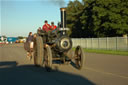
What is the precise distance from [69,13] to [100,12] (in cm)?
2030

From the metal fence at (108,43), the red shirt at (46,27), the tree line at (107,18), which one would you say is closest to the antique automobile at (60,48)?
the red shirt at (46,27)

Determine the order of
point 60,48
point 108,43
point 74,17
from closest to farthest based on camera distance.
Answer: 1. point 60,48
2. point 108,43
3. point 74,17

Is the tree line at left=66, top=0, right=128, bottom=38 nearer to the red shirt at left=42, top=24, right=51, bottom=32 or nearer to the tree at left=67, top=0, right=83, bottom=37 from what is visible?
the tree at left=67, top=0, right=83, bottom=37

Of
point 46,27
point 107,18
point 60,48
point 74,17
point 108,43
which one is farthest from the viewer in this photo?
point 74,17

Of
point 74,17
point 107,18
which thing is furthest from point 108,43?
point 74,17

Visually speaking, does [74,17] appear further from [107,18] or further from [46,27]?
[46,27]

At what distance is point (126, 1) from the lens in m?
31.6

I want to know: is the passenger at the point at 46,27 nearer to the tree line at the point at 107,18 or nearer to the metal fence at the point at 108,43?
the metal fence at the point at 108,43

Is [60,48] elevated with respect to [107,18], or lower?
lower

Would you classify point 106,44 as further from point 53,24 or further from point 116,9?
point 53,24

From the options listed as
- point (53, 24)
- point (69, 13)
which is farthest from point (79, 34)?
point (53, 24)

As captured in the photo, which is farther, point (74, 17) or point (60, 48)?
point (74, 17)

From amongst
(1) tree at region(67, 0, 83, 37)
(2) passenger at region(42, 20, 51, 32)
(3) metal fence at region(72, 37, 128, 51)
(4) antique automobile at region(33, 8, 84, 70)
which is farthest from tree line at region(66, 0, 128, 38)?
(4) antique automobile at region(33, 8, 84, 70)

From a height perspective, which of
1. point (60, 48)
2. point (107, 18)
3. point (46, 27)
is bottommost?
point (60, 48)
